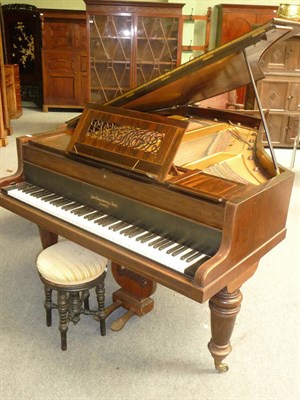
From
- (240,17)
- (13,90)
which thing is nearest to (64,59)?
(13,90)

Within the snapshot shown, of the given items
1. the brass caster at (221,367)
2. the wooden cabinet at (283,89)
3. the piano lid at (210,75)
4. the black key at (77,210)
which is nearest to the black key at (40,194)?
the black key at (77,210)

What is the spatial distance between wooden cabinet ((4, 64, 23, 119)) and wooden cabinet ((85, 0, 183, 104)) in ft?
5.43

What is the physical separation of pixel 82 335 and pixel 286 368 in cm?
109

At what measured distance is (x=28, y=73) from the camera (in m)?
8.26

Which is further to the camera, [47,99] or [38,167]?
[47,99]

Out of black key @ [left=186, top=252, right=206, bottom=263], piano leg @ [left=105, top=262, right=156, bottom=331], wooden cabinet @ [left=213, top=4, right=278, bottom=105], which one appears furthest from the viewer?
wooden cabinet @ [left=213, top=4, right=278, bottom=105]

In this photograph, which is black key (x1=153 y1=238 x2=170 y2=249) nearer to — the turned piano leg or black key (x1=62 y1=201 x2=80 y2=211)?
the turned piano leg

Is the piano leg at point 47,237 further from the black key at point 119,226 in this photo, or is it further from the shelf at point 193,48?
the shelf at point 193,48

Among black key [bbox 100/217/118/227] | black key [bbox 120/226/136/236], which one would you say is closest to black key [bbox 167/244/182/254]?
black key [bbox 120/226/136/236]

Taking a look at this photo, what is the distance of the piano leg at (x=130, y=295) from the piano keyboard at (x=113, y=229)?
476 millimetres

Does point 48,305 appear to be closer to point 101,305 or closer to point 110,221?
point 101,305

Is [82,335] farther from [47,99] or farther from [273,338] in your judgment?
[47,99]

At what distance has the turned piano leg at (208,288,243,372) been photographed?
186cm

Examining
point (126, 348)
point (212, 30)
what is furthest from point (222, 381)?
point (212, 30)
